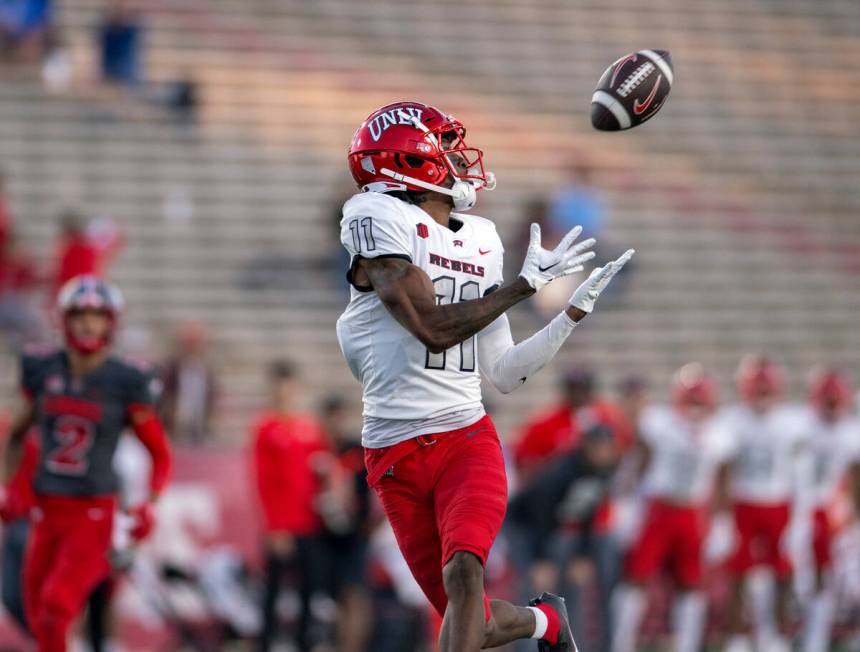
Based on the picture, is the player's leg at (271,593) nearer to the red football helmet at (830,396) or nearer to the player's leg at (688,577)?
the player's leg at (688,577)

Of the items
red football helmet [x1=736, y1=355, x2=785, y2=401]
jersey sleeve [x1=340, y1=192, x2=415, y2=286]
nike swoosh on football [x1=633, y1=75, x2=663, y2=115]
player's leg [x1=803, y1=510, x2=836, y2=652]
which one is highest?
nike swoosh on football [x1=633, y1=75, x2=663, y2=115]

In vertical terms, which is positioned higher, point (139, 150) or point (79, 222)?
point (139, 150)

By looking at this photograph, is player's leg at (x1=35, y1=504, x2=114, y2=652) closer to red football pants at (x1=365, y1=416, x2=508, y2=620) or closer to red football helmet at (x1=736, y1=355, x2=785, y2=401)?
red football pants at (x1=365, y1=416, x2=508, y2=620)

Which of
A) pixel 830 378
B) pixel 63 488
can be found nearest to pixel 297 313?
pixel 830 378

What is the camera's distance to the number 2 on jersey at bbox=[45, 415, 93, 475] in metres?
6.89

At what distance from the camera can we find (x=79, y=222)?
1181 cm

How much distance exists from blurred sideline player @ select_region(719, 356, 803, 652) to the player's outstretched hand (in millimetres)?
6073

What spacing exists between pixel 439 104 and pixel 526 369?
10642 millimetres

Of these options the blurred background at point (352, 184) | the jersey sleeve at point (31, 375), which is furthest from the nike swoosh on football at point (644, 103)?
the blurred background at point (352, 184)

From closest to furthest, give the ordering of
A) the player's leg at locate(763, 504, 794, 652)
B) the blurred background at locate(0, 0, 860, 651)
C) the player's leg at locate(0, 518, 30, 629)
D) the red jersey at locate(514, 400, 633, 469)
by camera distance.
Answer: the player's leg at locate(0, 518, 30, 629), the red jersey at locate(514, 400, 633, 469), the player's leg at locate(763, 504, 794, 652), the blurred background at locate(0, 0, 860, 651)

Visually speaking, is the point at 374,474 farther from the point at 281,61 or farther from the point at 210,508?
the point at 281,61

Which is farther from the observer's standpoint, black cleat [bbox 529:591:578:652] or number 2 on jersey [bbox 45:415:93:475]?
number 2 on jersey [bbox 45:415:93:475]

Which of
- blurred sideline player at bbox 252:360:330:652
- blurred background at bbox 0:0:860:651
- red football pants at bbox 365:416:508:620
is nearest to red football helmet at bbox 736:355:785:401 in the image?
blurred background at bbox 0:0:860:651

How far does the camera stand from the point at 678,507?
10.6 metres
